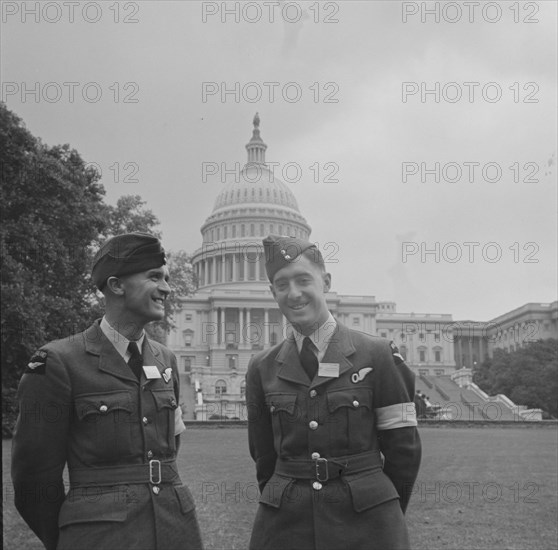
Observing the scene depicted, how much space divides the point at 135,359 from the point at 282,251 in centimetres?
108

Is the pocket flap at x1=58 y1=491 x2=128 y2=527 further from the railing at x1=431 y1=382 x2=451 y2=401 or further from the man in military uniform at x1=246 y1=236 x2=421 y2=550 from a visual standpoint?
the railing at x1=431 y1=382 x2=451 y2=401

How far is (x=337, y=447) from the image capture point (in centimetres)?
431

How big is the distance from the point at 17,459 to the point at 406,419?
2187mm

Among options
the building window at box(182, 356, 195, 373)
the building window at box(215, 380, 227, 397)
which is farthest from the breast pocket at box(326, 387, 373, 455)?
the building window at box(182, 356, 195, 373)

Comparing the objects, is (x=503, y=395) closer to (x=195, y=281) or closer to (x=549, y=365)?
(x=549, y=365)

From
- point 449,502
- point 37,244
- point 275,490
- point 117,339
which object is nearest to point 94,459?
point 117,339

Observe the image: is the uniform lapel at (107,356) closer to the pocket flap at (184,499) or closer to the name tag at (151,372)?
the name tag at (151,372)

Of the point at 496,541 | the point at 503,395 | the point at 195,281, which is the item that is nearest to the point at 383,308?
the point at 503,395

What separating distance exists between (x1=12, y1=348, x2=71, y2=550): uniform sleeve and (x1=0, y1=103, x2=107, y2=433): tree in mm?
15873

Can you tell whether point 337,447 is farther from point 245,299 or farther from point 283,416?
point 245,299

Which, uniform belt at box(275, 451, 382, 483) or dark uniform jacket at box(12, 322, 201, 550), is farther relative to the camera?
uniform belt at box(275, 451, 382, 483)

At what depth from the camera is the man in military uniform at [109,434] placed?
398cm

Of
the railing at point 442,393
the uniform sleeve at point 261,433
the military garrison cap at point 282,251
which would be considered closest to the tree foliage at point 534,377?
the railing at point 442,393

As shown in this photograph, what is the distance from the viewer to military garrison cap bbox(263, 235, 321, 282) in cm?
449
